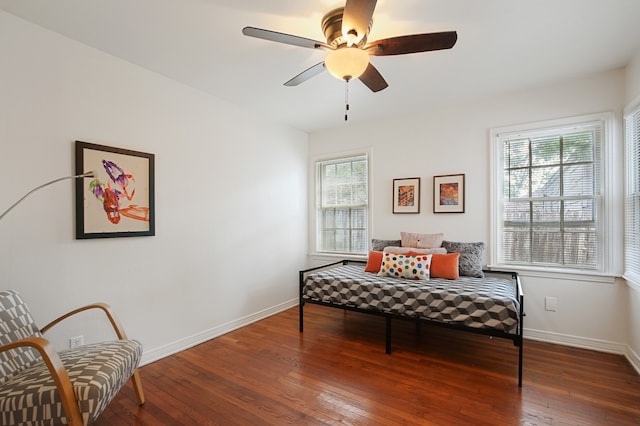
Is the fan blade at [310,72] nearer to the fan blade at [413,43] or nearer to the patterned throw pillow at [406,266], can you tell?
the fan blade at [413,43]

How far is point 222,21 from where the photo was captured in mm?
2031

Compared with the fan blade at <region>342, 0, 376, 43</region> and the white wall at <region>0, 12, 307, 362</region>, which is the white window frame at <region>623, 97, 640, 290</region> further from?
the white wall at <region>0, 12, 307, 362</region>

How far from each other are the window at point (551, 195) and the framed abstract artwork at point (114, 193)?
3.58 meters

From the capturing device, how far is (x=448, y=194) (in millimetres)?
3533

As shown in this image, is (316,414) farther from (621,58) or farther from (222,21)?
(621,58)

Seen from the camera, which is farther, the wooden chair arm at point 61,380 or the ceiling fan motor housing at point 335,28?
the ceiling fan motor housing at point 335,28

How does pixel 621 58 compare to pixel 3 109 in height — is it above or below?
above

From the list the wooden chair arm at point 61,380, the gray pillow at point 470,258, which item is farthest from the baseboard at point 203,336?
the gray pillow at point 470,258

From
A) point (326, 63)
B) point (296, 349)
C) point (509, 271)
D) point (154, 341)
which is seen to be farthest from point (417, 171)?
point (154, 341)

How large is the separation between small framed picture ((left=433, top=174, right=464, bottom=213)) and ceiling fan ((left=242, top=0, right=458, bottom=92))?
6.57 ft

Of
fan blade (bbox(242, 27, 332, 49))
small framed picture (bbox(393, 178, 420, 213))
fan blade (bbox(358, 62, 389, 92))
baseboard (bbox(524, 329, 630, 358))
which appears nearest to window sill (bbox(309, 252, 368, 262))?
small framed picture (bbox(393, 178, 420, 213))

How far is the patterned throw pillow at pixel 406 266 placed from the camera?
3020mm

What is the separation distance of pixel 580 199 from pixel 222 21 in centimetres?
357

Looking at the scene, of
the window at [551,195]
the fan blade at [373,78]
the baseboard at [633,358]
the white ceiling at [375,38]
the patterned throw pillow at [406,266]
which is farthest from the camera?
the patterned throw pillow at [406,266]
